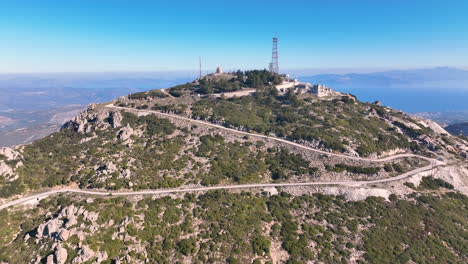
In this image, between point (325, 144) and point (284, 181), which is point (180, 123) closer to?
point (284, 181)

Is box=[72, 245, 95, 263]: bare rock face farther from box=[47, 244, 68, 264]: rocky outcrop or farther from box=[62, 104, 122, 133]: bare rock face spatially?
box=[62, 104, 122, 133]: bare rock face

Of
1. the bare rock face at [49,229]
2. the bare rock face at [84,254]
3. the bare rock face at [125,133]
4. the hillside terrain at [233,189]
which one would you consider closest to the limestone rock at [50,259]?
the hillside terrain at [233,189]

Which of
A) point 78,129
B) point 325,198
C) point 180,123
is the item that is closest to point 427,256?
point 325,198

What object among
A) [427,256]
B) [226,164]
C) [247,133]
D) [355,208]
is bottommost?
[427,256]

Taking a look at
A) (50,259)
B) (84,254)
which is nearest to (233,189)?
(84,254)

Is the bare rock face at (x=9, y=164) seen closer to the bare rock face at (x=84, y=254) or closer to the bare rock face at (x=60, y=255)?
the bare rock face at (x=60, y=255)

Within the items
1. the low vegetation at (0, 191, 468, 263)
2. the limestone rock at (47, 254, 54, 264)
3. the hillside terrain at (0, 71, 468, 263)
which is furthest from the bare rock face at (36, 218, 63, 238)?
the limestone rock at (47, 254, 54, 264)
